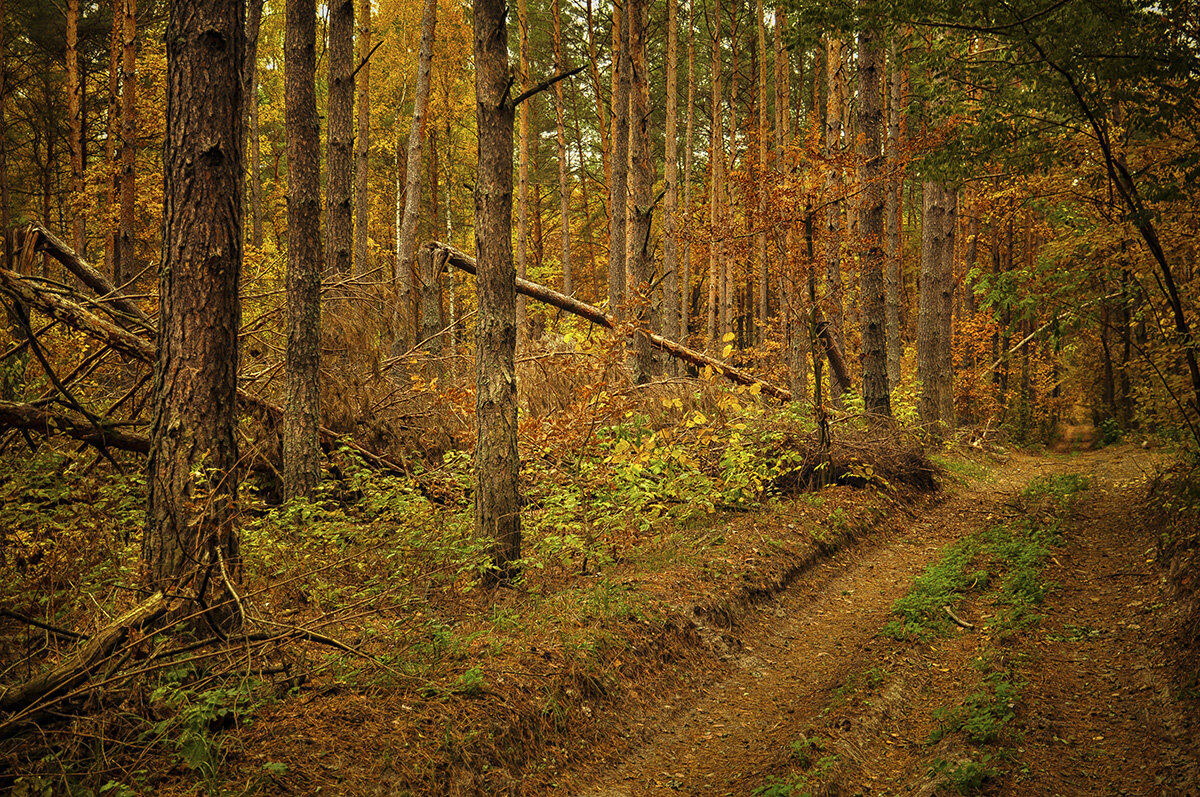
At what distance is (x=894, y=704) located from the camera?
15.5 feet

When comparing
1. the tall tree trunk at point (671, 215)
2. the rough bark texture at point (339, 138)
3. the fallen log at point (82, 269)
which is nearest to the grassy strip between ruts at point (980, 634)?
the fallen log at point (82, 269)

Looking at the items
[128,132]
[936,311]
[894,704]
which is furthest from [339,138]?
[936,311]

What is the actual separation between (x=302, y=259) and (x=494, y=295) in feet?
8.92

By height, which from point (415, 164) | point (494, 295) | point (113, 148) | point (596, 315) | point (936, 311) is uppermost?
point (113, 148)

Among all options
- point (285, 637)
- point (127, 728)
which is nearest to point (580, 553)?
point (285, 637)

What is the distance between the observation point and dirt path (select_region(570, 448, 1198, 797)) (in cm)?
394

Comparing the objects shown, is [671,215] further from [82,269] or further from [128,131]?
[82,269]

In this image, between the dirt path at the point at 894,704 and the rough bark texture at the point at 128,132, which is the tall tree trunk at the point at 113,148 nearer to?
the rough bark texture at the point at 128,132

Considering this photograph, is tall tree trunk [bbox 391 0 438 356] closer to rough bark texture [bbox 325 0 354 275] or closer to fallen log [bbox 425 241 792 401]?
fallen log [bbox 425 241 792 401]

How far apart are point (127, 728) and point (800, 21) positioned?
9.17 meters

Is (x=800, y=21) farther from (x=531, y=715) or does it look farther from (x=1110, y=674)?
(x=531, y=715)

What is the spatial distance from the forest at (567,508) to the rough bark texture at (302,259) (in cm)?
3

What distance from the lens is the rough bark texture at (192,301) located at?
13.6 ft

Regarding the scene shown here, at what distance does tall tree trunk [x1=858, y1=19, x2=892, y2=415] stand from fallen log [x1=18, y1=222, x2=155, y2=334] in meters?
9.92
